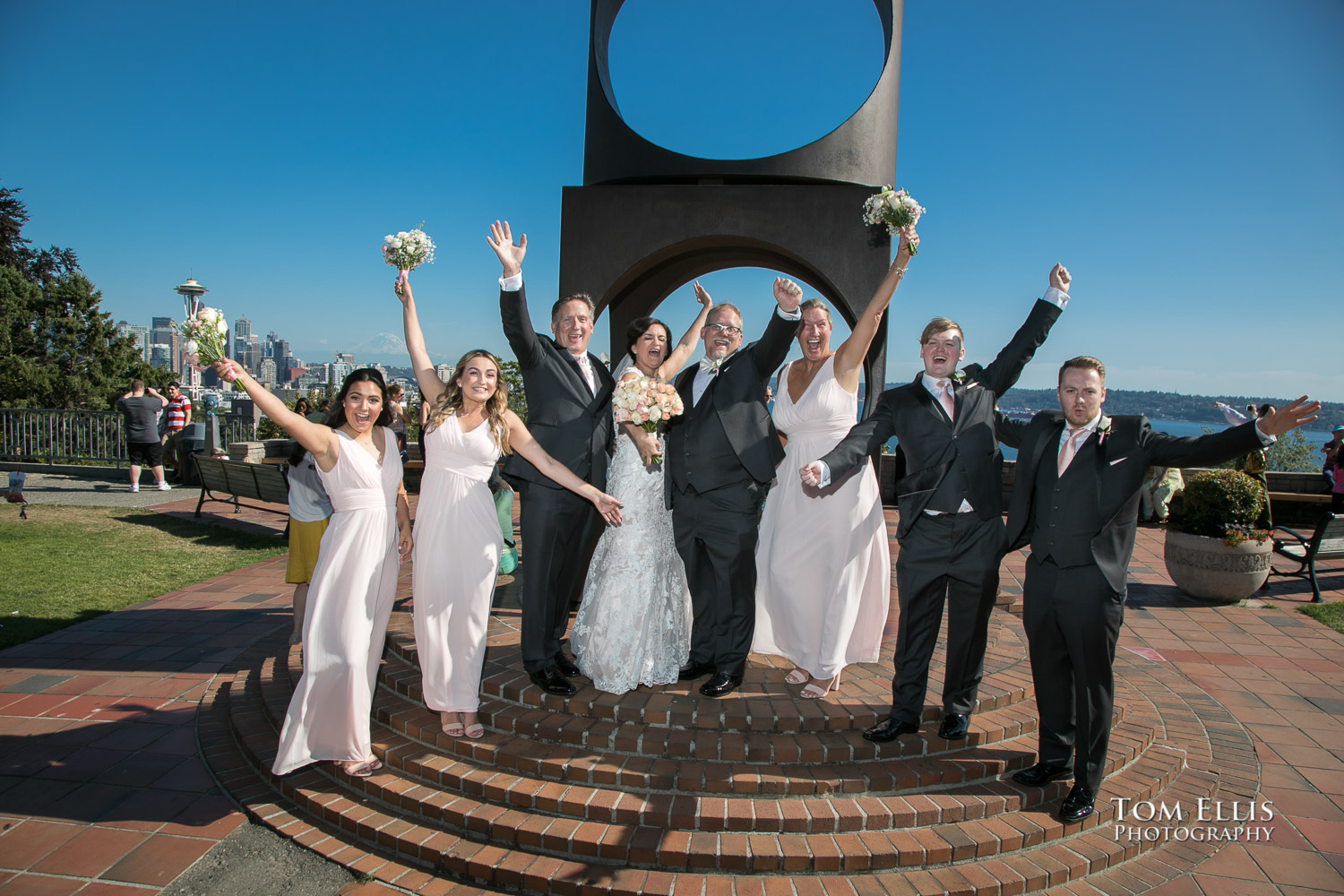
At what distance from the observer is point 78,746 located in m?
3.91

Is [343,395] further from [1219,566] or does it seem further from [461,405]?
[1219,566]

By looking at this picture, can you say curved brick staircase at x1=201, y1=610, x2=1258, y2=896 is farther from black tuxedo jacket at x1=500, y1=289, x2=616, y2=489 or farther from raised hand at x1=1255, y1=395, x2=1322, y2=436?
raised hand at x1=1255, y1=395, x2=1322, y2=436

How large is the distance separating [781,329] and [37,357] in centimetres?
2815

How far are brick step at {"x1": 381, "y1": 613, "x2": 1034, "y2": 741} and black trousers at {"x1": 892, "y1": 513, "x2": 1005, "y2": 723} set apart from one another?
0.21 metres

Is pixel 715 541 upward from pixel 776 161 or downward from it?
downward

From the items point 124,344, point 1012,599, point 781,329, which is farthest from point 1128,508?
point 124,344

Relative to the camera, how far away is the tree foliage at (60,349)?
21.8m

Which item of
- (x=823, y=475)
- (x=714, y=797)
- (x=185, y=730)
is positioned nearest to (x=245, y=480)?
(x=185, y=730)

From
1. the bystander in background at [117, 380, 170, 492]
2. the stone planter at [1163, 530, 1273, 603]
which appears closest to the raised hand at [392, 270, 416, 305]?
the stone planter at [1163, 530, 1273, 603]

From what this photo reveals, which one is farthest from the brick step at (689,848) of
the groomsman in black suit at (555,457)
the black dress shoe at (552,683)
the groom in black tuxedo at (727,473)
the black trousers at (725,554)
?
the black trousers at (725,554)

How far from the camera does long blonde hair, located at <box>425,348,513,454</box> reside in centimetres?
365

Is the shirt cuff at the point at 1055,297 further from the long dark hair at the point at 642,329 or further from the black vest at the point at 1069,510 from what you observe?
the long dark hair at the point at 642,329

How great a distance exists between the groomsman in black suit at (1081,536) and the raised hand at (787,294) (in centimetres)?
124

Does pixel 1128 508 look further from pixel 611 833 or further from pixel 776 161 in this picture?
pixel 776 161
